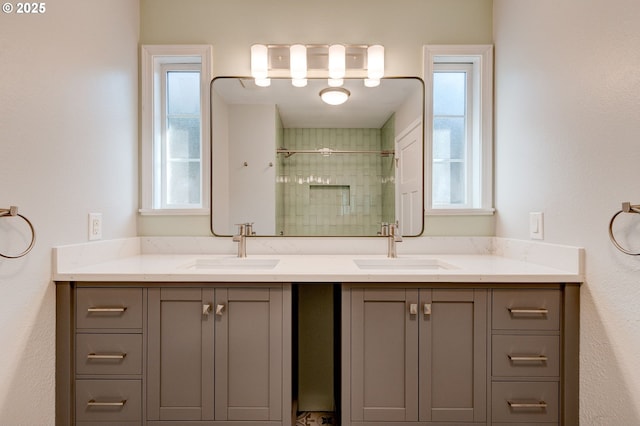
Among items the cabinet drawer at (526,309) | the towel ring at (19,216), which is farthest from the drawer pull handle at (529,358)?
the towel ring at (19,216)

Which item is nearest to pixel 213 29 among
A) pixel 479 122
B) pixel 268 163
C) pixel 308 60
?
pixel 308 60

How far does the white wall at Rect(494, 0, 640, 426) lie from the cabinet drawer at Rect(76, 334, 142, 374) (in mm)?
1696

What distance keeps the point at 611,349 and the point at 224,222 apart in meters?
1.77

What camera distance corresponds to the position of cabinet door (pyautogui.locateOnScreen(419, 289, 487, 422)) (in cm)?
128

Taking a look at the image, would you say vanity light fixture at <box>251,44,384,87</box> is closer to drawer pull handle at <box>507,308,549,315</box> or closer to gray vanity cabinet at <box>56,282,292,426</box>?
gray vanity cabinet at <box>56,282,292,426</box>

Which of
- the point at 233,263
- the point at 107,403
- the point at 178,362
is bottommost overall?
the point at 107,403

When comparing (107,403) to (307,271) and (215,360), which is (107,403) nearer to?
(215,360)

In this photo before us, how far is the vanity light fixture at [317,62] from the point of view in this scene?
1.83m

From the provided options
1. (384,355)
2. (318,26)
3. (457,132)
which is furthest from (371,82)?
(384,355)

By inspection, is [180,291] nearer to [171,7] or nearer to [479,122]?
[171,7]

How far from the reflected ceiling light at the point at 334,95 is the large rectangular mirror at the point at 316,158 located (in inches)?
1.0

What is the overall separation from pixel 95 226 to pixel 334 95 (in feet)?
4.49

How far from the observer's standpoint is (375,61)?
184 centimetres

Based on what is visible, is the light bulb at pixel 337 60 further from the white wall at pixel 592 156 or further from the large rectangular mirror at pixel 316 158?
the white wall at pixel 592 156
